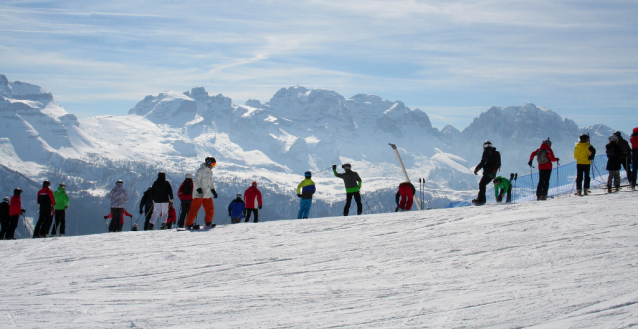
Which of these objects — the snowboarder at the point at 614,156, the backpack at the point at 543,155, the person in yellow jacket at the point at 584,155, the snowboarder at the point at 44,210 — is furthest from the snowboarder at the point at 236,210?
the snowboarder at the point at 614,156

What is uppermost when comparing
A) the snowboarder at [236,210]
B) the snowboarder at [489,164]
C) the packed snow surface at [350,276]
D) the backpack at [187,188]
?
the snowboarder at [489,164]

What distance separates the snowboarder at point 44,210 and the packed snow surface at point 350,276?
3213mm

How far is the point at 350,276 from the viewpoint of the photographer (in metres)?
7.66

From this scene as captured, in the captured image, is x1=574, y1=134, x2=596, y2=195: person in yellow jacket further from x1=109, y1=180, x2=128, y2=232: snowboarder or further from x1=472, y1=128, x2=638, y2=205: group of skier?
x1=109, y1=180, x2=128, y2=232: snowboarder

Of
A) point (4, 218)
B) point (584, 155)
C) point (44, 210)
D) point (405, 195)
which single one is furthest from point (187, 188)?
point (584, 155)

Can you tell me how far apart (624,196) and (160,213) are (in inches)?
513

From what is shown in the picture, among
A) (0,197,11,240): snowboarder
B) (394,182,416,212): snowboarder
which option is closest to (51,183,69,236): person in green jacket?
(0,197,11,240): snowboarder

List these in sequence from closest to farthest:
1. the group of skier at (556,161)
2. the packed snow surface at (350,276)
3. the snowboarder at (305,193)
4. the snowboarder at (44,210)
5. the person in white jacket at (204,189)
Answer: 1. the packed snow surface at (350,276)
2. the person in white jacket at (204,189)
3. the group of skier at (556,161)
4. the snowboarder at (44,210)
5. the snowboarder at (305,193)

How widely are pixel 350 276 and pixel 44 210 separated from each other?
1110cm

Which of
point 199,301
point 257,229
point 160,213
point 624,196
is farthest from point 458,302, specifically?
point 160,213

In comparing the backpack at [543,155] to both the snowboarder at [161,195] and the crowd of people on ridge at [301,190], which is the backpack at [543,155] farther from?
the snowboarder at [161,195]

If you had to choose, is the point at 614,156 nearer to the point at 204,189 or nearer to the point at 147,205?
the point at 204,189

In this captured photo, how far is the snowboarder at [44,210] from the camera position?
575 inches

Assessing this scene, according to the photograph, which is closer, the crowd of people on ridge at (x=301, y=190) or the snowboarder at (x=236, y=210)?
the crowd of people on ridge at (x=301, y=190)
